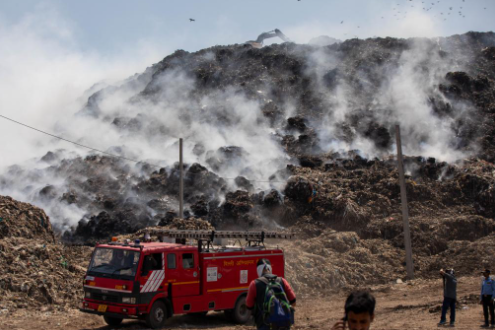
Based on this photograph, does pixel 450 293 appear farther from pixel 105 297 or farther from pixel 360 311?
pixel 360 311

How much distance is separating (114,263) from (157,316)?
1.53 m

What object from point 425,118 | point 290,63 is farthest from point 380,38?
point 425,118

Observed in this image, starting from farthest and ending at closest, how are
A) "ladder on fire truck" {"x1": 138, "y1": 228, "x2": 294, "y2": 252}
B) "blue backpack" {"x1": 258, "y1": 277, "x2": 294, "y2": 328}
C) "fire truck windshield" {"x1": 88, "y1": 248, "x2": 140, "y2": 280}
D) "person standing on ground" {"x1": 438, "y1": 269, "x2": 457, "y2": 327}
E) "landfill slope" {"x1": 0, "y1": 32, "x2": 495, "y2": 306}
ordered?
"landfill slope" {"x1": 0, "y1": 32, "x2": 495, "y2": 306}, "ladder on fire truck" {"x1": 138, "y1": 228, "x2": 294, "y2": 252}, "person standing on ground" {"x1": 438, "y1": 269, "x2": 457, "y2": 327}, "fire truck windshield" {"x1": 88, "y1": 248, "x2": 140, "y2": 280}, "blue backpack" {"x1": 258, "y1": 277, "x2": 294, "y2": 328}

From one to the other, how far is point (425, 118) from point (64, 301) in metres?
32.7

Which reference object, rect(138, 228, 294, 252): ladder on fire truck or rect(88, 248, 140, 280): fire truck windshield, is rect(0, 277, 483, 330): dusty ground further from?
rect(138, 228, 294, 252): ladder on fire truck

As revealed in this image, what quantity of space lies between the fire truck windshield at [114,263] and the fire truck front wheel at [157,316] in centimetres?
92

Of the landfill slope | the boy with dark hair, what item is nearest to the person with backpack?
the boy with dark hair

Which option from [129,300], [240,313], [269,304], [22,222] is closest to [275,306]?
[269,304]

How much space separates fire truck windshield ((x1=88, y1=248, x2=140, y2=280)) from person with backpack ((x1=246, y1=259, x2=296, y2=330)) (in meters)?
6.40

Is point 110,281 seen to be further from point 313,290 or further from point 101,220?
point 101,220

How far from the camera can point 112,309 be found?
11.5 metres

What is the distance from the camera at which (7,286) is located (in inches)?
533

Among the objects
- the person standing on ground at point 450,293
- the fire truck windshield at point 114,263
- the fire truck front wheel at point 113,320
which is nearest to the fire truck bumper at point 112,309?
the fire truck windshield at point 114,263

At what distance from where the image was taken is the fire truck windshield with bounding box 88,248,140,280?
1167 centimetres
